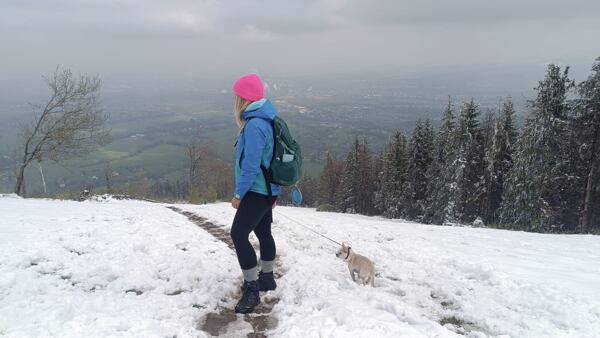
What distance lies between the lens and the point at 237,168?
4992 mm

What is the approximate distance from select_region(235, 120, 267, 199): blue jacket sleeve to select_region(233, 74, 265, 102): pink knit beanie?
41 cm

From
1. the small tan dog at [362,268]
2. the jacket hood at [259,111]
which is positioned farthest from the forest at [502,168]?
the jacket hood at [259,111]

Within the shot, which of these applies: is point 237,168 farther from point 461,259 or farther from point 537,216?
point 537,216

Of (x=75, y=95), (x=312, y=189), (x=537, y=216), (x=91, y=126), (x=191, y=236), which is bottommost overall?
(x=312, y=189)

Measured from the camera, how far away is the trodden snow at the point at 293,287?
4.48 meters

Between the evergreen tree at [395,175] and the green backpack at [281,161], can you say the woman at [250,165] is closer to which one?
the green backpack at [281,161]

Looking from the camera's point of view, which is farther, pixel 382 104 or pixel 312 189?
pixel 382 104

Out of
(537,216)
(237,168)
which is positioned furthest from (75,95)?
(537,216)

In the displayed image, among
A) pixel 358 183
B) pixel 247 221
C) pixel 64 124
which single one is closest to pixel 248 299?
pixel 247 221

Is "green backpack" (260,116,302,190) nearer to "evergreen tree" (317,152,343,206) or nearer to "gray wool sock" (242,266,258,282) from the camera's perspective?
"gray wool sock" (242,266,258,282)

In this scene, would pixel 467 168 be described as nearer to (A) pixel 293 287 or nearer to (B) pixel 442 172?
(B) pixel 442 172

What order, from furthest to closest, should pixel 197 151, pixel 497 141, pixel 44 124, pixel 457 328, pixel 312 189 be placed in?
pixel 312 189 → pixel 197 151 → pixel 497 141 → pixel 44 124 → pixel 457 328

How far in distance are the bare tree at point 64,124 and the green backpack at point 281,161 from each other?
19019 millimetres

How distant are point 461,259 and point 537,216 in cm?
2259
